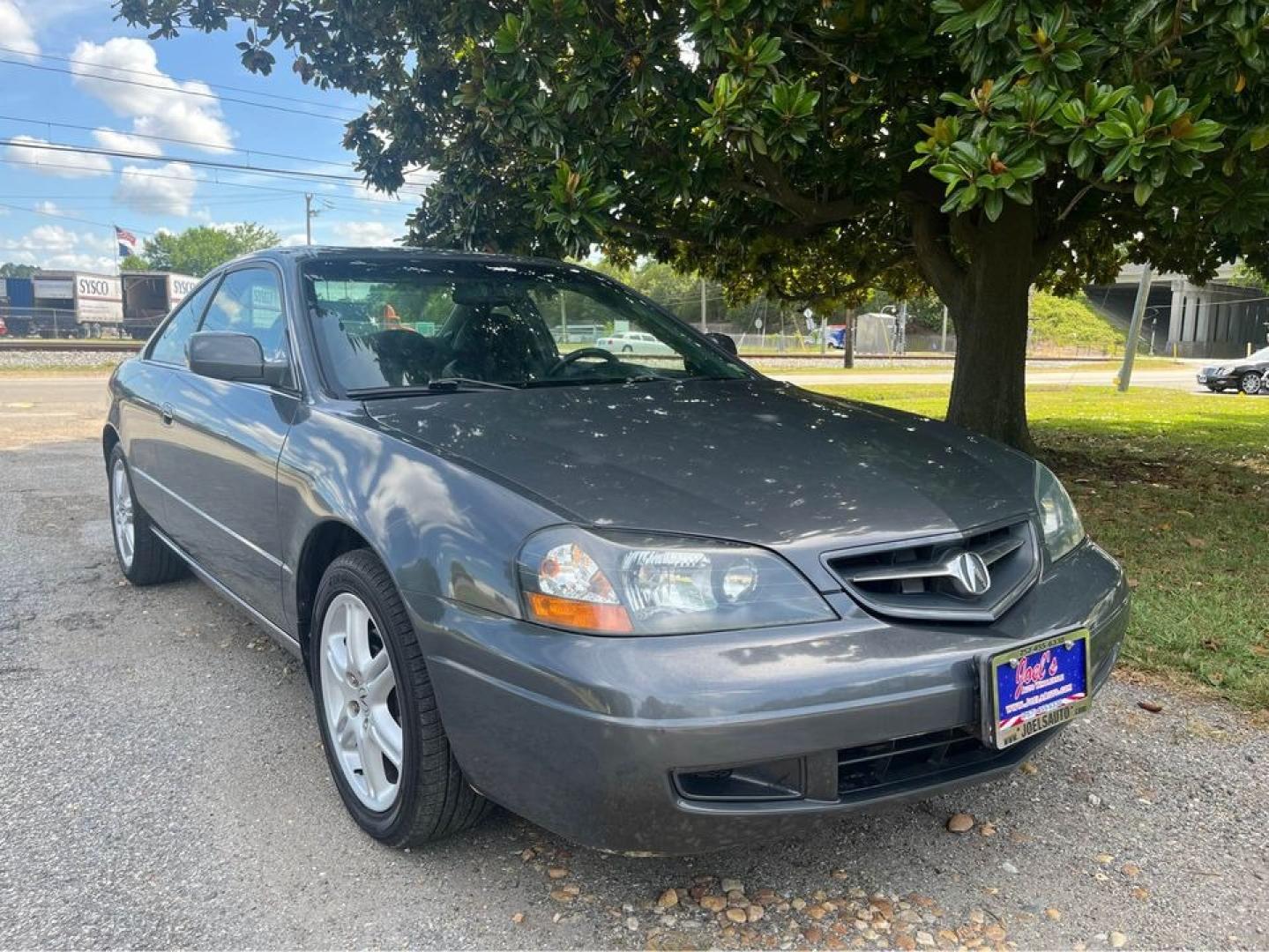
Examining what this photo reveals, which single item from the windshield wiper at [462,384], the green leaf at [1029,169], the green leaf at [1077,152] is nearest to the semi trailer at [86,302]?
the windshield wiper at [462,384]

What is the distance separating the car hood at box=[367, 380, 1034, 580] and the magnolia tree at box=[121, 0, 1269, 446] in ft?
4.31

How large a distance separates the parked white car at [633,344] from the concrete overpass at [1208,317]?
6192 centimetres

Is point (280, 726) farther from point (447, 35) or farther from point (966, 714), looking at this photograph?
point (447, 35)

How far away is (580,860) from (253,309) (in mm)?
2373

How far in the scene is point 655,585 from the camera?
1.90m

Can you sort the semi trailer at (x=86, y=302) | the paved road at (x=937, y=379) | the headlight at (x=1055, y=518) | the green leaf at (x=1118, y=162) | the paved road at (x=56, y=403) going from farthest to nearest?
the semi trailer at (x=86, y=302) → the paved road at (x=937, y=379) → the paved road at (x=56, y=403) → the green leaf at (x=1118, y=162) → the headlight at (x=1055, y=518)

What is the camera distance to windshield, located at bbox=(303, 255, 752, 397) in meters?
3.01

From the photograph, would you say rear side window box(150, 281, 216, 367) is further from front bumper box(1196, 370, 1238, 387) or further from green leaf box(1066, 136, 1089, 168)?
front bumper box(1196, 370, 1238, 387)

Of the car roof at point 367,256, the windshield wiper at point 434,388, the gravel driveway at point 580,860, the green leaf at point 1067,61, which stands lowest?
the gravel driveway at point 580,860

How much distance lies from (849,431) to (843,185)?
451cm

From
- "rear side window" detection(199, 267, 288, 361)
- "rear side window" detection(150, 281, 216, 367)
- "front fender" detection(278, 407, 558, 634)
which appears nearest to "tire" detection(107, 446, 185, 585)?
"rear side window" detection(150, 281, 216, 367)

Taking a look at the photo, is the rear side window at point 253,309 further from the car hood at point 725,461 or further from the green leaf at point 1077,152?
the green leaf at point 1077,152

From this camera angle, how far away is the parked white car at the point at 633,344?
11.6 ft

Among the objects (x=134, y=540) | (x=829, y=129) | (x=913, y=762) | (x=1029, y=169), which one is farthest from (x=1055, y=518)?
(x=829, y=129)
